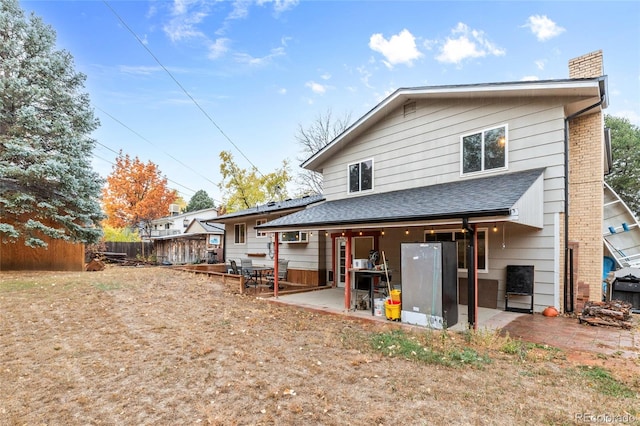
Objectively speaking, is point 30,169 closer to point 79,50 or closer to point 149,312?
point 79,50

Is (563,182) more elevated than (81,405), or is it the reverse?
(563,182)

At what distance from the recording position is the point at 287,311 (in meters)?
7.82

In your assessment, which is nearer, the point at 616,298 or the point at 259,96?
the point at 616,298

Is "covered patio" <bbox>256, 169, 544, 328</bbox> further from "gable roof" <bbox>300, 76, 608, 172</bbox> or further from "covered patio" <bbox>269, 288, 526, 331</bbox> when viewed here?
"gable roof" <bbox>300, 76, 608, 172</bbox>

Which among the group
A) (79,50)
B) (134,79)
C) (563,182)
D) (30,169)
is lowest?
(563,182)

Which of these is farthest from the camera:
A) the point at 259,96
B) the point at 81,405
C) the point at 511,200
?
the point at 259,96

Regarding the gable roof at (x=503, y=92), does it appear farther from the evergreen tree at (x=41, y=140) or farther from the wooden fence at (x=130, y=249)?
the wooden fence at (x=130, y=249)

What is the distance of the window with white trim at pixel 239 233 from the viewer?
51.4 feet

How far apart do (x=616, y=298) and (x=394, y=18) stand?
11692 mm

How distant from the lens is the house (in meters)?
6.43

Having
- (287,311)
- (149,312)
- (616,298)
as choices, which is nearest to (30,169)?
(149,312)

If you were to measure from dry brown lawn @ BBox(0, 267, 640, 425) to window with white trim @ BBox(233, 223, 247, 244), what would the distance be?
9006 millimetres

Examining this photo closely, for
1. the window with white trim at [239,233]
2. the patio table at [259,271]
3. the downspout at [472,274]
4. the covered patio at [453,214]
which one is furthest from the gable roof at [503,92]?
the window with white trim at [239,233]

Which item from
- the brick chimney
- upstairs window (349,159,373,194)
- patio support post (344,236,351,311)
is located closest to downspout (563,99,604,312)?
the brick chimney
